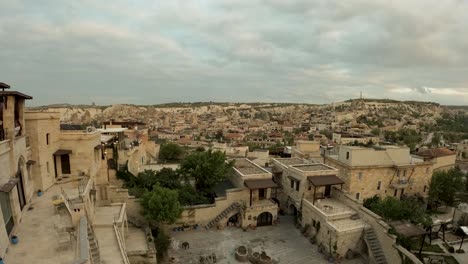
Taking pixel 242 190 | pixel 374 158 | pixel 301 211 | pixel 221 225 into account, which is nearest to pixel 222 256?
pixel 221 225

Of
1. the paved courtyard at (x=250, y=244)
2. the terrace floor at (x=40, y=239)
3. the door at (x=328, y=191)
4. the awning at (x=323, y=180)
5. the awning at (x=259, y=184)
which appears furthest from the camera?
the door at (x=328, y=191)

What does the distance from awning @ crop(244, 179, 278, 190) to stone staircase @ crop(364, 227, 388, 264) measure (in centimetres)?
794

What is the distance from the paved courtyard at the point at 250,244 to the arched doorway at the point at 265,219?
1.60 ft

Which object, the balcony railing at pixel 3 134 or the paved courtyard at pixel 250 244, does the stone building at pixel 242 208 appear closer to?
the paved courtyard at pixel 250 244

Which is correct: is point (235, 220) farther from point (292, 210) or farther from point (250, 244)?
point (292, 210)

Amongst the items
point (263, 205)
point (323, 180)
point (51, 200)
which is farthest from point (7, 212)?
point (323, 180)

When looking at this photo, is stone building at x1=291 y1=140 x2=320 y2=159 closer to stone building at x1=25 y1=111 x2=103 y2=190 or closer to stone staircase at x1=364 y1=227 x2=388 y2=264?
stone staircase at x1=364 y1=227 x2=388 y2=264

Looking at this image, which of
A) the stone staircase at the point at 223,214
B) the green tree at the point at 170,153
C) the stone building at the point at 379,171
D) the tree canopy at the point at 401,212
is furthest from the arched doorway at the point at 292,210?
the green tree at the point at 170,153

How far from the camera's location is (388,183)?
99.0 ft

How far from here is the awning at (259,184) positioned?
23.7 metres

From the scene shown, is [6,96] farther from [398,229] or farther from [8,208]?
[398,229]

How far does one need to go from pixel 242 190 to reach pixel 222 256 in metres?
6.39

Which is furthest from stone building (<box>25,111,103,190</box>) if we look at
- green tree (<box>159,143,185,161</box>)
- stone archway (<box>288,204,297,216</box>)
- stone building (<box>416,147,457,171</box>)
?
stone building (<box>416,147,457,171</box>)

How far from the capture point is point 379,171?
29625mm
